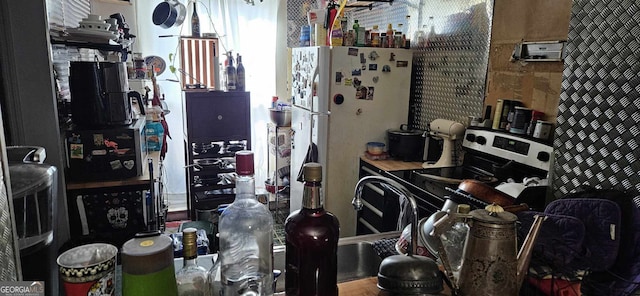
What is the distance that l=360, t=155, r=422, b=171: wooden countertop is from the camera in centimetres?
275

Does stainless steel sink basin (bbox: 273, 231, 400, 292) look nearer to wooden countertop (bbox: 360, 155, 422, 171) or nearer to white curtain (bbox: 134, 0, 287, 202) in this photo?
wooden countertop (bbox: 360, 155, 422, 171)

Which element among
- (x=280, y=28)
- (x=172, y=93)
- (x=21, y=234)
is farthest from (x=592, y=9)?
(x=172, y=93)

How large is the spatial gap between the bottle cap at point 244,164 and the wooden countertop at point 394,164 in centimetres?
199

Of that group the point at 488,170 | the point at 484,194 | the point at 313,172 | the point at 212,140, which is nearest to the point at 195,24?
the point at 212,140

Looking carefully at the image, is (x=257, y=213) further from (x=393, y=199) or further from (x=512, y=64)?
(x=512, y=64)

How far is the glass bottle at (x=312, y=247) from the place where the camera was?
806 millimetres

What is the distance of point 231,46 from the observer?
14.3 feet

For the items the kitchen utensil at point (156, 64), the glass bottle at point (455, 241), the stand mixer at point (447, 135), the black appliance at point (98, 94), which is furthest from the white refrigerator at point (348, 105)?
the glass bottle at point (455, 241)

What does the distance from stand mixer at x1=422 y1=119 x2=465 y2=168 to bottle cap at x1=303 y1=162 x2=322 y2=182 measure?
2.12 meters

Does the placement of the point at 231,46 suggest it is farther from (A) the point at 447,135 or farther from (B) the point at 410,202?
(B) the point at 410,202

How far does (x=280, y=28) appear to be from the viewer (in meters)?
4.50

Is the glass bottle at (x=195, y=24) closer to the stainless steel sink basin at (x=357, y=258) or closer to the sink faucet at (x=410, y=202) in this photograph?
the stainless steel sink basin at (x=357, y=258)

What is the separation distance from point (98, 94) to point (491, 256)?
6.59 ft

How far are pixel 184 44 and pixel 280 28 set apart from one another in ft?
3.44
